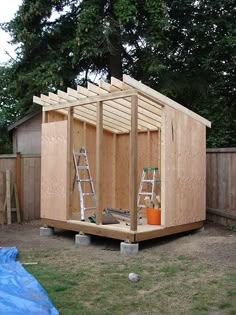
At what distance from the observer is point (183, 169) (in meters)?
6.71

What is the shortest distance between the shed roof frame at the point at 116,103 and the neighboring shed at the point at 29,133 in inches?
170

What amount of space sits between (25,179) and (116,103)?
303cm

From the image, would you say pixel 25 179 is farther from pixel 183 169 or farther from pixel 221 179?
pixel 221 179

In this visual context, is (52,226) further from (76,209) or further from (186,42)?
(186,42)

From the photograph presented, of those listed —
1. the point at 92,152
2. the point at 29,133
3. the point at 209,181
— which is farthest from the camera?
the point at 29,133

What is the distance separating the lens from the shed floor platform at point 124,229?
5984 mm

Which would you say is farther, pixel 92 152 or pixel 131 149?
pixel 92 152

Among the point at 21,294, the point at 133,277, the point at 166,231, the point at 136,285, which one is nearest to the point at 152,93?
the point at 166,231

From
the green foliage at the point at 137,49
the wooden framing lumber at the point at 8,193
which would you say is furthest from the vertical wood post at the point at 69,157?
the green foliage at the point at 137,49

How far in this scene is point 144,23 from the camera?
1073 centimetres

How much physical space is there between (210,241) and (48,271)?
2925 millimetres

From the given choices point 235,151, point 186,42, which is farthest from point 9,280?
point 186,42

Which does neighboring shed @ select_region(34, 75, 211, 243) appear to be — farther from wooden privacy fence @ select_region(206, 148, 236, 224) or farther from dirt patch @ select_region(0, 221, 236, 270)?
wooden privacy fence @ select_region(206, 148, 236, 224)

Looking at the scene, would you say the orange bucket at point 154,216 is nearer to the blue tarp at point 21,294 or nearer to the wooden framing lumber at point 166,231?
the wooden framing lumber at point 166,231
